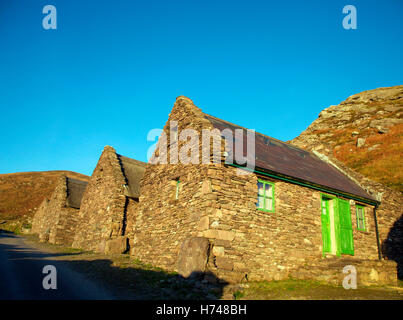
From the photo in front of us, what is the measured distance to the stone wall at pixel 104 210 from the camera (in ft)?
54.2

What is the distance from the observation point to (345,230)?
13.2 meters

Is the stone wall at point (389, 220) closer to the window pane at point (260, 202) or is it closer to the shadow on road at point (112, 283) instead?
the window pane at point (260, 202)

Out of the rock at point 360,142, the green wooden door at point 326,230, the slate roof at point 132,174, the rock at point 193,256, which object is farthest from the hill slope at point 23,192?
the rock at point 360,142

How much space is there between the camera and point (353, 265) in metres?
10.7

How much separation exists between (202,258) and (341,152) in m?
41.6

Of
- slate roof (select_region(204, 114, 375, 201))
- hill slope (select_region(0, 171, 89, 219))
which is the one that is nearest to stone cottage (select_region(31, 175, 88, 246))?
slate roof (select_region(204, 114, 375, 201))

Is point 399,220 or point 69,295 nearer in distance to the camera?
point 69,295

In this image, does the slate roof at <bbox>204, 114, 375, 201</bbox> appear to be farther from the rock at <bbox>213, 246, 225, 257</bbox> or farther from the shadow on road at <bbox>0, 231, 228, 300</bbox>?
the shadow on road at <bbox>0, 231, 228, 300</bbox>

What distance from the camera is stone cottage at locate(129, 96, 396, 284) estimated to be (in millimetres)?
9648

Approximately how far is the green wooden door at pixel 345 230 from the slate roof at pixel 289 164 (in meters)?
0.77

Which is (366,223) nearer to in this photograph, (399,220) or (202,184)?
(399,220)

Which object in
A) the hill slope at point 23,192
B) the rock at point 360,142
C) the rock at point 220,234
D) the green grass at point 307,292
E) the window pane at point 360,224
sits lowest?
the green grass at point 307,292

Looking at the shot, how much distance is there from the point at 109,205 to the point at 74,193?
842cm
